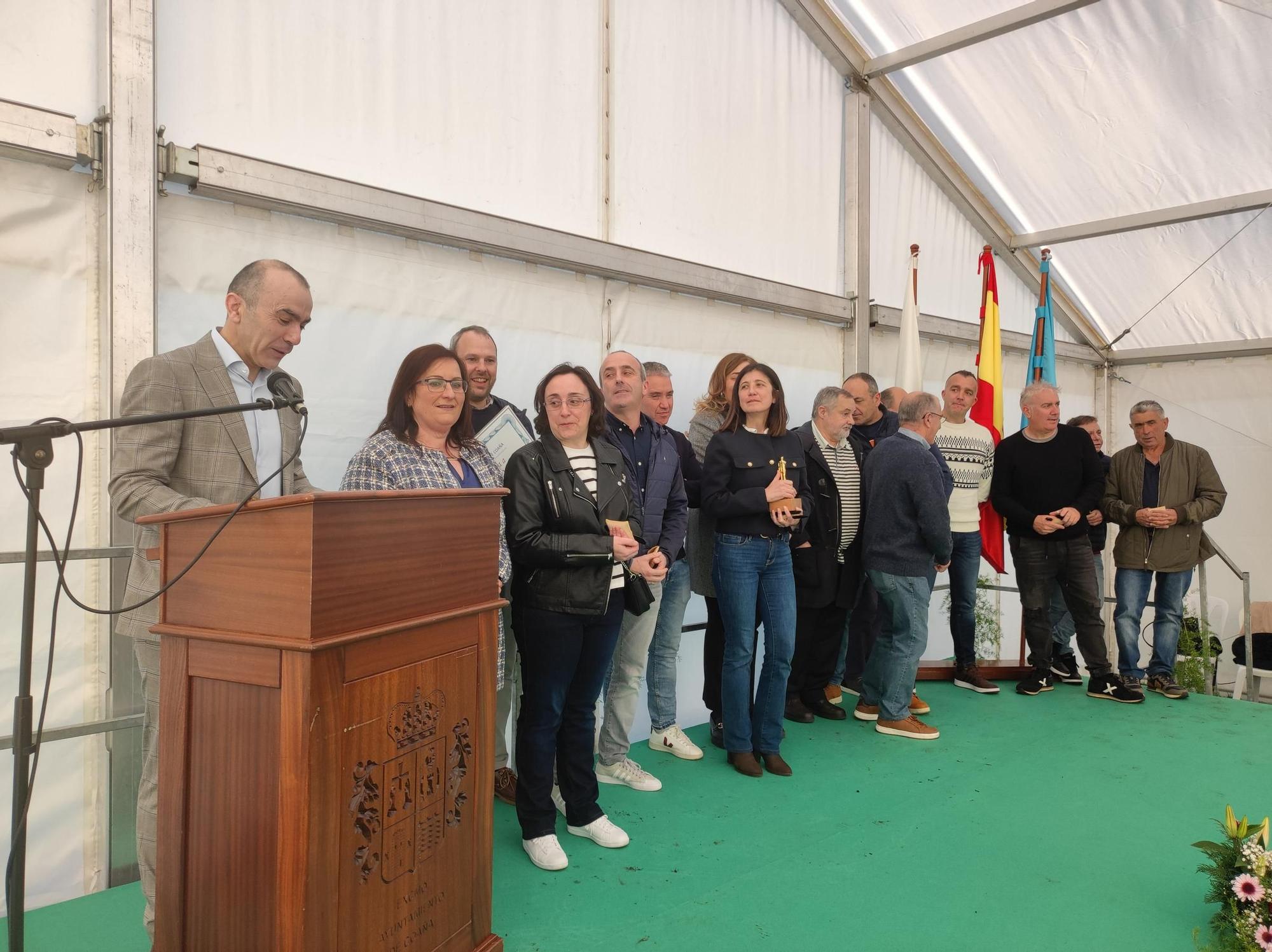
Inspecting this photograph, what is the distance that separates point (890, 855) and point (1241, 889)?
923mm

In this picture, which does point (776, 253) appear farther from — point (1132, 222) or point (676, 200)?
point (1132, 222)

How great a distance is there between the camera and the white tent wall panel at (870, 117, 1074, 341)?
229 inches

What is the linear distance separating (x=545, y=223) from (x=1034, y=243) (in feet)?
14.9

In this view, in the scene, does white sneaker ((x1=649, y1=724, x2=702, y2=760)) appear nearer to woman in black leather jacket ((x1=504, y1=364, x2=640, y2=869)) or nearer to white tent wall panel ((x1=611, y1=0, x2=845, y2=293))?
woman in black leather jacket ((x1=504, y1=364, x2=640, y2=869))

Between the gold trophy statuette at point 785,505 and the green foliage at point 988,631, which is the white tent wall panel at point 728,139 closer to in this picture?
the gold trophy statuette at point 785,505

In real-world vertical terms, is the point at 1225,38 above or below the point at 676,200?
above

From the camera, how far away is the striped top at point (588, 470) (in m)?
2.60

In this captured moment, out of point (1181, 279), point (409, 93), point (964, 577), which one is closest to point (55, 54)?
point (409, 93)

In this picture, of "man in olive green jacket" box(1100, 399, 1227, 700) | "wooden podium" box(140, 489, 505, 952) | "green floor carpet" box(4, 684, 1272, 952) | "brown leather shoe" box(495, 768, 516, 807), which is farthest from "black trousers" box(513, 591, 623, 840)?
"man in olive green jacket" box(1100, 399, 1227, 700)

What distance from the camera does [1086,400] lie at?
7633 mm

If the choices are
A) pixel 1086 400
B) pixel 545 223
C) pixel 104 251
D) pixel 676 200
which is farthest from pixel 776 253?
pixel 1086 400

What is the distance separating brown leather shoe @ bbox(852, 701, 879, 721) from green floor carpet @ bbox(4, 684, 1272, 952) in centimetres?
15

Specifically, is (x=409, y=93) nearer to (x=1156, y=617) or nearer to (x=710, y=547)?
(x=710, y=547)

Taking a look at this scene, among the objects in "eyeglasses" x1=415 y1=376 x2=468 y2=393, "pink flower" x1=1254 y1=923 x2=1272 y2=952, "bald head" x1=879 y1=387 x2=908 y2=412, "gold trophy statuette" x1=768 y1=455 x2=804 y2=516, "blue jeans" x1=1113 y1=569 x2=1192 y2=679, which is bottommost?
"pink flower" x1=1254 y1=923 x2=1272 y2=952
